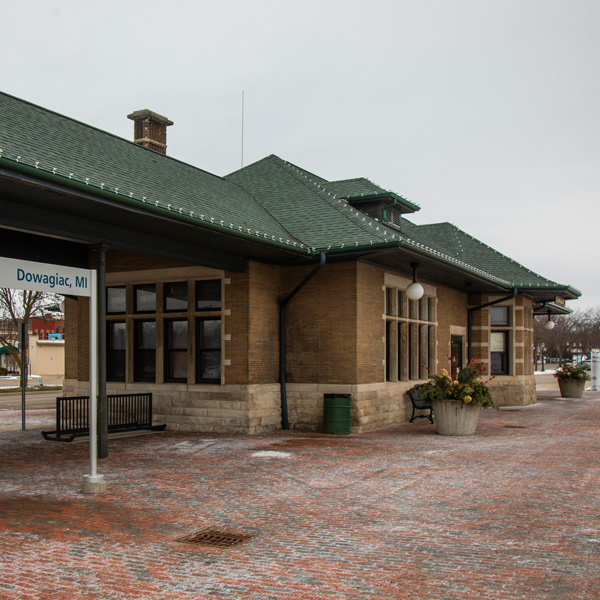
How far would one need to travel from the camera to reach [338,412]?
1450 centimetres

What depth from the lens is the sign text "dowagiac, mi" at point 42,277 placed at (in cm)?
784

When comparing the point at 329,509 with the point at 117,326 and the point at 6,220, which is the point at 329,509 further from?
the point at 117,326

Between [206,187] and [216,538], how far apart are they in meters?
10.7

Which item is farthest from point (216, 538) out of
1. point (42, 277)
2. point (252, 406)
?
point (252, 406)

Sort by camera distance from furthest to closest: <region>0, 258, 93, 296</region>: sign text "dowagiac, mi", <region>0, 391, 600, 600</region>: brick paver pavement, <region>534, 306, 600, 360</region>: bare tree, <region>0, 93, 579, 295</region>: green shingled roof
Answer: <region>534, 306, 600, 360</region>: bare tree < <region>0, 93, 579, 295</region>: green shingled roof < <region>0, 258, 93, 296</region>: sign text "dowagiac, mi" < <region>0, 391, 600, 600</region>: brick paver pavement

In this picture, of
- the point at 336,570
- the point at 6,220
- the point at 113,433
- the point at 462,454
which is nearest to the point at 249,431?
the point at 113,433

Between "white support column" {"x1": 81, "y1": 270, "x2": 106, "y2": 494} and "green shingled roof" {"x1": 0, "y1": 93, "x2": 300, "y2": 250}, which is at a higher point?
"green shingled roof" {"x1": 0, "y1": 93, "x2": 300, "y2": 250}

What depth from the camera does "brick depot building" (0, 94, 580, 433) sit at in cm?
1258

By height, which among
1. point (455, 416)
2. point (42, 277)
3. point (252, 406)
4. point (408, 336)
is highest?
point (42, 277)

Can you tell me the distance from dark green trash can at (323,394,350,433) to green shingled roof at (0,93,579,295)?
3074 millimetres

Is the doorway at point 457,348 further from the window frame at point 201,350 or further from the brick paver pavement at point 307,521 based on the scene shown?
the window frame at point 201,350

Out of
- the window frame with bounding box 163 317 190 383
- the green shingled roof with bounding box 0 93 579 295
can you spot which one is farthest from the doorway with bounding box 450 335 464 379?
the window frame with bounding box 163 317 190 383

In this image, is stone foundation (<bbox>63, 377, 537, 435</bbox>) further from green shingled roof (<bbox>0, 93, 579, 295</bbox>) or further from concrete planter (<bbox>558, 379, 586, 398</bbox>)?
concrete planter (<bbox>558, 379, 586, 398</bbox>)

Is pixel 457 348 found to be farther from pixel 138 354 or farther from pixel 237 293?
pixel 138 354
